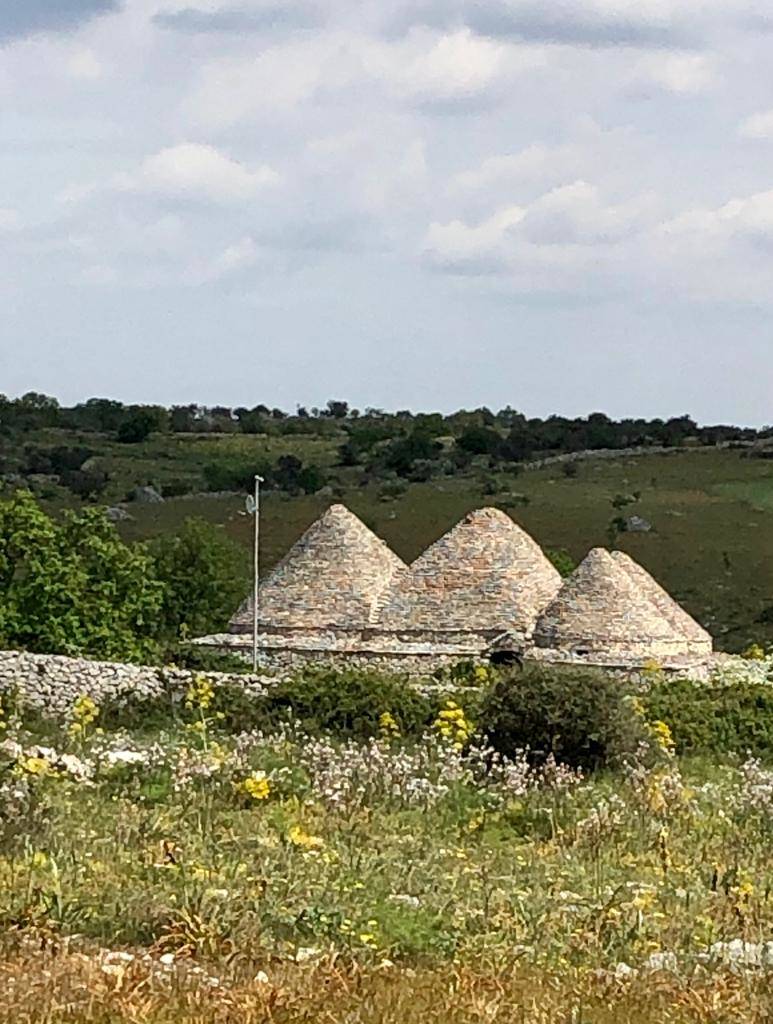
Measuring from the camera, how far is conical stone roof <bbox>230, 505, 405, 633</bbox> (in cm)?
3203

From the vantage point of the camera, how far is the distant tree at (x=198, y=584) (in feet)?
143

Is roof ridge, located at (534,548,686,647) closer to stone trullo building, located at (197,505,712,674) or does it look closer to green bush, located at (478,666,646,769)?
stone trullo building, located at (197,505,712,674)

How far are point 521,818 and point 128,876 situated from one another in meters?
4.41

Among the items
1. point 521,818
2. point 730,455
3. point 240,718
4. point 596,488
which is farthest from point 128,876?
point 730,455

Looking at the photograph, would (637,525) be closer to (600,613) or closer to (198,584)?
(198,584)

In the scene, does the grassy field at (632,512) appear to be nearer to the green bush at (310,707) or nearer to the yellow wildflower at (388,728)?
the green bush at (310,707)

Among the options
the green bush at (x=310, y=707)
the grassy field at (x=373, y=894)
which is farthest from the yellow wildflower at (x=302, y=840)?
the green bush at (x=310, y=707)

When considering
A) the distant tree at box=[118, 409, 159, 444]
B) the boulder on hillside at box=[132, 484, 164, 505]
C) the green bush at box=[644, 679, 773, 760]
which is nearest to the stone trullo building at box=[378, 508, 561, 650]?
the green bush at box=[644, 679, 773, 760]

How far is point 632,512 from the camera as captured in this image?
72062 millimetres

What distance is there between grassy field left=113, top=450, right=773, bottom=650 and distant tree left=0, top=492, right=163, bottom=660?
18.8 meters

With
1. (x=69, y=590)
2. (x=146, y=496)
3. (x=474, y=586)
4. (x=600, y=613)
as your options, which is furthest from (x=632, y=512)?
(x=600, y=613)

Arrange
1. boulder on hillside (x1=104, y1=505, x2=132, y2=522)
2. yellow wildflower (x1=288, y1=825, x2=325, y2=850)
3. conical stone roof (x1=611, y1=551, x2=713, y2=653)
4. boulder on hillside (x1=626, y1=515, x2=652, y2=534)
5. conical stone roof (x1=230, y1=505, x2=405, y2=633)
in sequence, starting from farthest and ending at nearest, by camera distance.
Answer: boulder on hillside (x1=104, y1=505, x2=132, y2=522) < boulder on hillside (x1=626, y1=515, x2=652, y2=534) < conical stone roof (x1=611, y1=551, x2=713, y2=653) < conical stone roof (x1=230, y1=505, x2=405, y2=633) < yellow wildflower (x1=288, y1=825, x2=325, y2=850)

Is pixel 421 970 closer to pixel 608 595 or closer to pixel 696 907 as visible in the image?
pixel 696 907

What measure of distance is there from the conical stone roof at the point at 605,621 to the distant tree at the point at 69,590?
8281mm
